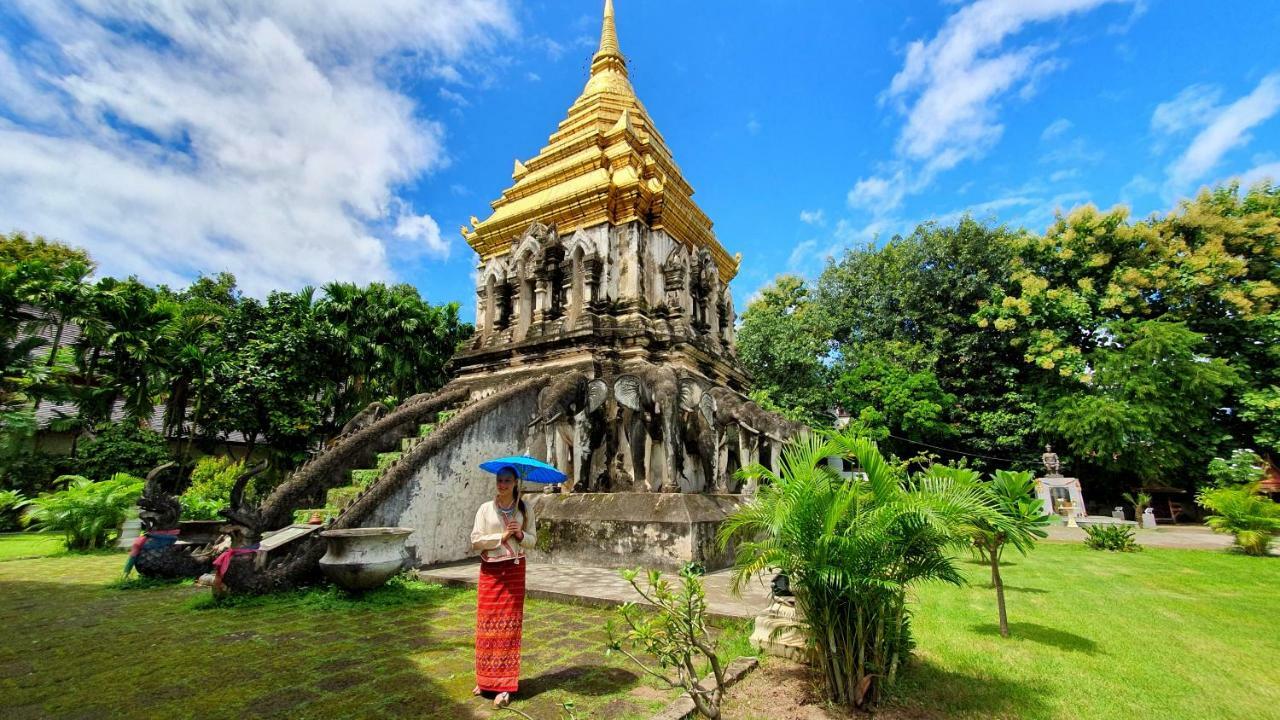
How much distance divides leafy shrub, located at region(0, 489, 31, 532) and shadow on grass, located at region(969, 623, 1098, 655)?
2112 cm

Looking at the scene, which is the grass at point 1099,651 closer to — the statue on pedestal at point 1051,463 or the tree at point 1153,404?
the tree at point 1153,404

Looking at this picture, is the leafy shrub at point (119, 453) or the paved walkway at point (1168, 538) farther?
the leafy shrub at point (119, 453)

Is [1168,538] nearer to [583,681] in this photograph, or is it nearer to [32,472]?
[583,681]

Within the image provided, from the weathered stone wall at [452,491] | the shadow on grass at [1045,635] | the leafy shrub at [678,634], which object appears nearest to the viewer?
the leafy shrub at [678,634]

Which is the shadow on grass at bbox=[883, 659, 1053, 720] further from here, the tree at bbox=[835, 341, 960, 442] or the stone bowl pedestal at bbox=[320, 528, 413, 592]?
the tree at bbox=[835, 341, 960, 442]

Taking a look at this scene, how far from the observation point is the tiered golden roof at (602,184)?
476 inches

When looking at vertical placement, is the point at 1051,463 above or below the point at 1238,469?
above

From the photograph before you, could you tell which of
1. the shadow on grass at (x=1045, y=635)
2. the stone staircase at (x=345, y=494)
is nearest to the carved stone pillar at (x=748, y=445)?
the shadow on grass at (x=1045, y=635)

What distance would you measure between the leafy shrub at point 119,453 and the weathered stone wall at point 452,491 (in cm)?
1402

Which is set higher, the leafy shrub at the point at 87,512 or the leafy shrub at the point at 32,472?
the leafy shrub at the point at 32,472

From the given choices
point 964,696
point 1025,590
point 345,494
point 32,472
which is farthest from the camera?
Answer: point 32,472

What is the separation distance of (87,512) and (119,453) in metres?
6.75

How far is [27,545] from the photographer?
40.4 ft

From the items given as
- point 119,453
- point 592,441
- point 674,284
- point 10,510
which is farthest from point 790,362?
point 10,510
